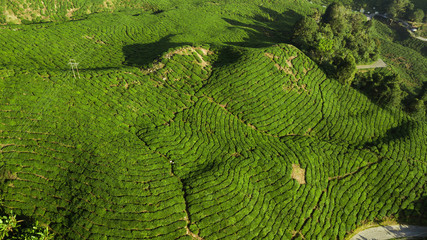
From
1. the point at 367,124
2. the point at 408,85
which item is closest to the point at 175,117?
the point at 367,124

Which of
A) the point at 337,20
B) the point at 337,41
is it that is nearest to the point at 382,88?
the point at 337,41

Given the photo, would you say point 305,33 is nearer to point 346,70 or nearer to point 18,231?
point 346,70

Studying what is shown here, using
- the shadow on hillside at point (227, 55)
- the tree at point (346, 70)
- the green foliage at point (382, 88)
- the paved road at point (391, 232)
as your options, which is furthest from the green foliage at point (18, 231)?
the green foliage at point (382, 88)

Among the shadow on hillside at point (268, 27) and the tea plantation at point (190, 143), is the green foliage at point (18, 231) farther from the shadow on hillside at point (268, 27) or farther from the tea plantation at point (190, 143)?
the shadow on hillside at point (268, 27)

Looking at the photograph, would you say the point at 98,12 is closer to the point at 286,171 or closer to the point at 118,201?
the point at 118,201

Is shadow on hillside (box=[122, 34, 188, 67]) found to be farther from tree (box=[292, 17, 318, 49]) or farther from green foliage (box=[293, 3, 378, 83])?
green foliage (box=[293, 3, 378, 83])

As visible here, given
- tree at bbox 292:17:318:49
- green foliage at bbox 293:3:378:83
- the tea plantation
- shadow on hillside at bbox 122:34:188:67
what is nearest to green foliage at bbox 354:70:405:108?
the tea plantation
